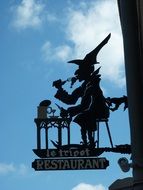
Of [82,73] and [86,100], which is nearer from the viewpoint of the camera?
[86,100]

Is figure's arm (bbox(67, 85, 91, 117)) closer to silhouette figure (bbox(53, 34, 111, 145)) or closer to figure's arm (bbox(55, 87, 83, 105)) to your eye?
silhouette figure (bbox(53, 34, 111, 145))

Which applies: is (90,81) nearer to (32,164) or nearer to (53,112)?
(53,112)

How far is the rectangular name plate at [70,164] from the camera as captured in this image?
16.9 m

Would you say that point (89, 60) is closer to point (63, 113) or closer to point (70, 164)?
point (63, 113)

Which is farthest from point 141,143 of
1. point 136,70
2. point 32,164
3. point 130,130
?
point 32,164

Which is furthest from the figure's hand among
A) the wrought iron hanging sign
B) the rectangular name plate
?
the rectangular name plate

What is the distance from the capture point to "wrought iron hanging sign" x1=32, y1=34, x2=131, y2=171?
1709 centimetres

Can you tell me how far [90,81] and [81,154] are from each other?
262 centimetres

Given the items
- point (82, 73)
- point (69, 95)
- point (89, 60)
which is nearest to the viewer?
point (69, 95)

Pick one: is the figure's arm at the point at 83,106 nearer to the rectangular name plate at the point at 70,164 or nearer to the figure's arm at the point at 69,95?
the figure's arm at the point at 69,95

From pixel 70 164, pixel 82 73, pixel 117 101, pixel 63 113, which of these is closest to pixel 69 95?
pixel 63 113

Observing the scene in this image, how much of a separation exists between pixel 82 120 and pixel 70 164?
1681mm

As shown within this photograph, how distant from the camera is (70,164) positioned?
1695 cm

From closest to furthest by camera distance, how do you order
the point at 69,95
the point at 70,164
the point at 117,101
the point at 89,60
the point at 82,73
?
the point at 70,164 → the point at 117,101 → the point at 69,95 → the point at 82,73 → the point at 89,60
